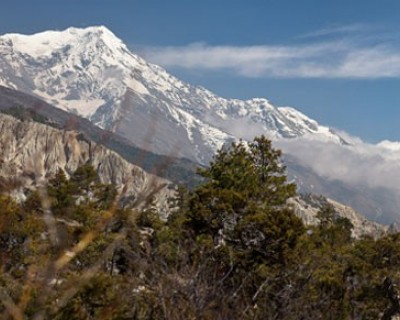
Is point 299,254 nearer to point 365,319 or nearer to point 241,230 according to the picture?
point 241,230

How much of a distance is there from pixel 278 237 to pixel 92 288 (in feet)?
31.2

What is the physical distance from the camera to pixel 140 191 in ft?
10.9

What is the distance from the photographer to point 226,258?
1074 inches

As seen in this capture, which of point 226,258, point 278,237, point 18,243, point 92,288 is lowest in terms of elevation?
point 18,243

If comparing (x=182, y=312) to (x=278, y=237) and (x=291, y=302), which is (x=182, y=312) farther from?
(x=278, y=237)

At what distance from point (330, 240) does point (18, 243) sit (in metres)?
24.6

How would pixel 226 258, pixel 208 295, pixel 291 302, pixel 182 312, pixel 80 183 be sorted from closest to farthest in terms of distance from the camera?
pixel 182 312
pixel 208 295
pixel 291 302
pixel 226 258
pixel 80 183

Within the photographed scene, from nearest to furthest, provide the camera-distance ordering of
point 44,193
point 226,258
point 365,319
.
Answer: point 44,193, point 226,258, point 365,319

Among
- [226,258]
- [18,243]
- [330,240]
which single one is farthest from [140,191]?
[330,240]

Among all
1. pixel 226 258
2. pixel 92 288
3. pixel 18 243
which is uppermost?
pixel 226 258

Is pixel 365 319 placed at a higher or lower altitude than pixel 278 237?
lower

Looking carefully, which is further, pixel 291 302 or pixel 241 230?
pixel 241 230

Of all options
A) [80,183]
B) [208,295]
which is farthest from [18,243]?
[80,183]

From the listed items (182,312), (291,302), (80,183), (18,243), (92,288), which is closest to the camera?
(182,312)
